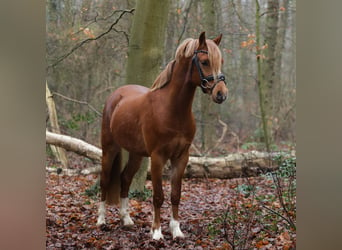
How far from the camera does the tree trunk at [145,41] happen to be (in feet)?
11.5

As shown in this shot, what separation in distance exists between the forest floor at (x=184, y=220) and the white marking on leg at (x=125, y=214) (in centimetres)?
4

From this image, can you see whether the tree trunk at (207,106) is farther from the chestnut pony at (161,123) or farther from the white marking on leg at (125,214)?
the white marking on leg at (125,214)

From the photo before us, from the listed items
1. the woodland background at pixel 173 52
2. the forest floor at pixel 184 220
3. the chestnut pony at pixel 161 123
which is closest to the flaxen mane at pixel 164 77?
the chestnut pony at pixel 161 123

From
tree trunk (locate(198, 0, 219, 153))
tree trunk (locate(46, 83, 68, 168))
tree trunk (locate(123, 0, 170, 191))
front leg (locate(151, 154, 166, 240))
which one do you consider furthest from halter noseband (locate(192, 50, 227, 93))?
tree trunk (locate(46, 83, 68, 168))

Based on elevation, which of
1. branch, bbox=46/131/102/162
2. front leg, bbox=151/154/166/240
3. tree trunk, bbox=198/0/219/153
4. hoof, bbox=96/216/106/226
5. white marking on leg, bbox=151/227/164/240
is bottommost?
white marking on leg, bbox=151/227/164/240

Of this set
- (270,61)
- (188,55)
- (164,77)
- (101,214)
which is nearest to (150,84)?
(164,77)

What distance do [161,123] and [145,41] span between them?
0.74 m

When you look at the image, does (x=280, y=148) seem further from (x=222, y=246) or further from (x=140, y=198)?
(x=140, y=198)

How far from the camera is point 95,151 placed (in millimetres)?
3617

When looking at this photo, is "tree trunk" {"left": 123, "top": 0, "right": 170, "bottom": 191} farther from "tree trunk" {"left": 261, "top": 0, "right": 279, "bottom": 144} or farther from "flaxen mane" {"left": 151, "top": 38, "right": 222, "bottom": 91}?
"tree trunk" {"left": 261, "top": 0, "right": 279, "bottom": 144}

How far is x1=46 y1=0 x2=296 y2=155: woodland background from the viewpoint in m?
3.47

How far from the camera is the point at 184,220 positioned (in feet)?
11.1

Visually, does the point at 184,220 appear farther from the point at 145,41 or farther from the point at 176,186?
the point at 145,41
